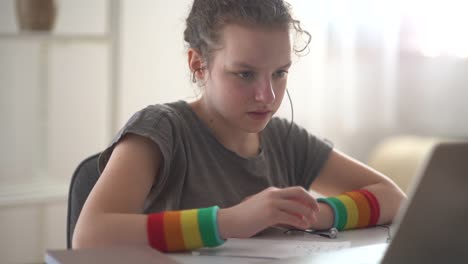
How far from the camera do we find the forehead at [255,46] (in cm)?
149

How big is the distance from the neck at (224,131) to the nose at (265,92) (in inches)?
6.8

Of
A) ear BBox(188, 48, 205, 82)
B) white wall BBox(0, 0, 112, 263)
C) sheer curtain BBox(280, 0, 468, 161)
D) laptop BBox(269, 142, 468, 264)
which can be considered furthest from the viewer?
sheer curtain BBox(280, 0, 468, 161)

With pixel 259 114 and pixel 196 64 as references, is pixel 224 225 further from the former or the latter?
pixel 196 64

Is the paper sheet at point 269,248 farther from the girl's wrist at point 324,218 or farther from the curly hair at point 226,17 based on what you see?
the curly hair at point 226,17

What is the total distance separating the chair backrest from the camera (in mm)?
1543

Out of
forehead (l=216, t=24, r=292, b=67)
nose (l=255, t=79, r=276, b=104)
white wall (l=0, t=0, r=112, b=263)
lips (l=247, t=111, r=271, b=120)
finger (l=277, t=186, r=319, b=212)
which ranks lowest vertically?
white wall (l=0, t=0, r=112, b=263)

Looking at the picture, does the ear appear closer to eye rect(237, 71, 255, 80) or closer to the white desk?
eye rect(237, 71, 255, 80)

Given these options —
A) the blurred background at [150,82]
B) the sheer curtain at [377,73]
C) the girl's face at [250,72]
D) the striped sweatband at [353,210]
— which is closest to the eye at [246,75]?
the girl's face at [250,72]

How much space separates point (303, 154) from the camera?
69.7 inches

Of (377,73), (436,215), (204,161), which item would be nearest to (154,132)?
(204,161)

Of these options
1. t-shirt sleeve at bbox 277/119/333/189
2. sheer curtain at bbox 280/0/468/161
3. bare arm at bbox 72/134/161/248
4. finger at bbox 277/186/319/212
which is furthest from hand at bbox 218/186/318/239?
sheer curtain at bbox 280/0/468/161

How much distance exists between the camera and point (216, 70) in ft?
5.11

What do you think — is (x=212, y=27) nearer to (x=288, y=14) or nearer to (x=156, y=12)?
(x=288, y=14)

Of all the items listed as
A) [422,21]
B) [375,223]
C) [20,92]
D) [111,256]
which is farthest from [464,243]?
[422,21]
